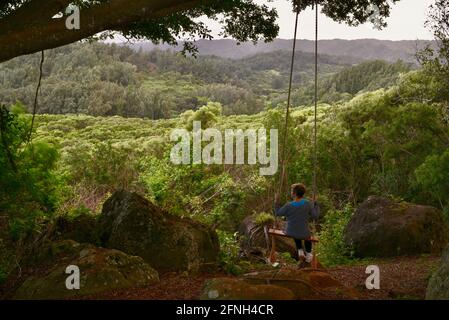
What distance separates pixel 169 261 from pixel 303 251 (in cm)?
220

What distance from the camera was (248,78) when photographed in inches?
7869

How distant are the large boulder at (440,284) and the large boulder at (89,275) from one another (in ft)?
11.9

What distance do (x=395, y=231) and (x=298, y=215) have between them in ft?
21.1

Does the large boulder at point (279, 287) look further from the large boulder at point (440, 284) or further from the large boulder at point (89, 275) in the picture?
the large boulder at point (89, 275)

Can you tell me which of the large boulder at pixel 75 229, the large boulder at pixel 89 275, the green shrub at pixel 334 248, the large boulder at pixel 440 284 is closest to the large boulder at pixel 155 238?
the large boulder at pixel 75 229

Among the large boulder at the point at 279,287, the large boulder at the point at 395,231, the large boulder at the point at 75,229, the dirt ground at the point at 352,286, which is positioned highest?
the large boulder at the point at 279,287

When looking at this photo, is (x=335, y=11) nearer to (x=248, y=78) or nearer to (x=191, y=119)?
(x=191, y=119)

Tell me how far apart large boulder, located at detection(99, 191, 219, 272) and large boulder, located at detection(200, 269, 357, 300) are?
256cm

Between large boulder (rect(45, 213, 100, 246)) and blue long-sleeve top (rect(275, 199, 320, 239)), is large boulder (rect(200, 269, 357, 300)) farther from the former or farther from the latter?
large boulder (rect(45, 213, 100, 246))

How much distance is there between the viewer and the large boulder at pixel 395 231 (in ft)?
43.4

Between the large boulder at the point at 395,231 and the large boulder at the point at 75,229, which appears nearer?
the large boulder at the point at 75,229

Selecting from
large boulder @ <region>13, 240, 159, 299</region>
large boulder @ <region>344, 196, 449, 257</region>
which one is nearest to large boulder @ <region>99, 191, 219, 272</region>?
large boulder @ <region>13, 240, 159, 299</region>
